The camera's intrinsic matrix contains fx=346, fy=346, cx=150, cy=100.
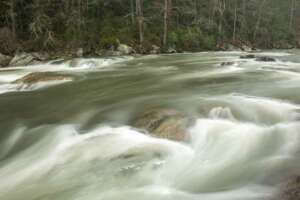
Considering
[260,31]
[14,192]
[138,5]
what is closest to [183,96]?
[14,192]

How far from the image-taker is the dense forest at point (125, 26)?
20.6 m

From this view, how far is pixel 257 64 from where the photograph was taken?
49.4 ft

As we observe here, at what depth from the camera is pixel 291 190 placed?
418 centimetres

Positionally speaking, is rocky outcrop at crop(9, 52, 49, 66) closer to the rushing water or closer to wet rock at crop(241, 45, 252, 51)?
the rushing water

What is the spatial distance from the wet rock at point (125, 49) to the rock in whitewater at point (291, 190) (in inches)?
702

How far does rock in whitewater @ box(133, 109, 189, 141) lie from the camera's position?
6.13 metres

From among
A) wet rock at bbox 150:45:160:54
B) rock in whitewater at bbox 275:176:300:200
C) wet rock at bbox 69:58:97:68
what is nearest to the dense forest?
wet rock at bbox 150:45:160:54

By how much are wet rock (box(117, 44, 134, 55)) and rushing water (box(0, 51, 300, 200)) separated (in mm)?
11154

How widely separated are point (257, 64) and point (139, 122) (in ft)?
32.1

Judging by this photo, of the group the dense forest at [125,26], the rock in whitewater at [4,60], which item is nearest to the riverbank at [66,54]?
the rock in whitewater at [4,60]

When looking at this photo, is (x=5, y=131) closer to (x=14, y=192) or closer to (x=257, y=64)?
(x=14, y=192)

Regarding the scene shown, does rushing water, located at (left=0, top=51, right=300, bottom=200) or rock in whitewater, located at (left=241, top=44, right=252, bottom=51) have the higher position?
rushing water, located at (left=0, top=51, right=300, bottom=200)

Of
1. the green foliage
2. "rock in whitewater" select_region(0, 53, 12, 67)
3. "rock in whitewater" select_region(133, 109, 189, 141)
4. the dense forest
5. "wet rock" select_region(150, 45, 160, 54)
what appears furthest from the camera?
the green foliage

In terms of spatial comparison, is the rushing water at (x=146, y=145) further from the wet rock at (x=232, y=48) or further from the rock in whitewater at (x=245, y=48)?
the rock in whitewater at (x=245, y=48)
